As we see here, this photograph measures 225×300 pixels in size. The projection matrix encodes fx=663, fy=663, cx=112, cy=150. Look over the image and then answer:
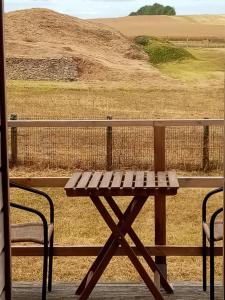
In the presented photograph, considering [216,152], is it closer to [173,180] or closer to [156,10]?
[173,180]

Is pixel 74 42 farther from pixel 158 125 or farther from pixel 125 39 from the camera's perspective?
pixel 158 125

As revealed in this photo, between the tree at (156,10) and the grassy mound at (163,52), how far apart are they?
2059cm

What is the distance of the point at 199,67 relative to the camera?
41719 mm

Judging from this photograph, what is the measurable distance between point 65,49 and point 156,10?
32509mm

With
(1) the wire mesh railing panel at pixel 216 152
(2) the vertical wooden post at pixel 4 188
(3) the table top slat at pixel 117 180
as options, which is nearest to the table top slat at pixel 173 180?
(3) the table top slat at pixel 117 180

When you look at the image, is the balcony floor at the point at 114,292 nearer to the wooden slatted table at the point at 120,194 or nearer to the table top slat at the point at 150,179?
the wooden slatted table at the point at 120,194

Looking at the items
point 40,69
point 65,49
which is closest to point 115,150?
point 40,69

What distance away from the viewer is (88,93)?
86.2 feet

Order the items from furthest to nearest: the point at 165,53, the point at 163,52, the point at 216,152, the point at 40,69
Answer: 1. the point at 163,52
2. the point at 165,53
3. the point at 40,69
4. the point at 216,152

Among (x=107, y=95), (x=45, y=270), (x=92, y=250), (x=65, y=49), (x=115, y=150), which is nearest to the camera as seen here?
(x=45, y=270)

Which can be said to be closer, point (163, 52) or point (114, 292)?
point (114, 292)

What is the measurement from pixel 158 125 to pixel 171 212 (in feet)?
14.7

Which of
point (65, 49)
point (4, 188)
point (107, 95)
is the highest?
point (65, 49)

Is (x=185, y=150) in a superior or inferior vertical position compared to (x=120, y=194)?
inferior
